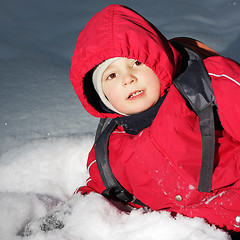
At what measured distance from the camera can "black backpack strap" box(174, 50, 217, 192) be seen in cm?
99

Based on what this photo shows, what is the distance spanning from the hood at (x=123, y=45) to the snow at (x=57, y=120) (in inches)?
18.4

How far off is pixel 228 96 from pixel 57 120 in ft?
3.43

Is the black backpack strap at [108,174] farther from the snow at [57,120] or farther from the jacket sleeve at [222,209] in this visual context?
the jacket sleeve at [222,209]

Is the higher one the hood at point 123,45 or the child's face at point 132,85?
the hood at point 123,45

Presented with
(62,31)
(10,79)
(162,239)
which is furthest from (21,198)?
(62,31)

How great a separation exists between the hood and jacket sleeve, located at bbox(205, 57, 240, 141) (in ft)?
0.52

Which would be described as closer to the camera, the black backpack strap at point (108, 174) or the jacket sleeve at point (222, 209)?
the jacket sleeve at point (222, 209)

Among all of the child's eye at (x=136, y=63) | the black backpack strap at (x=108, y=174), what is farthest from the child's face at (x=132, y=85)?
the black backpack strap at (x=108, y=174)

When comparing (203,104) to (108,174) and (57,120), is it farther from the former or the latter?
(57,120)

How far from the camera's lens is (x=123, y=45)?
40.4 inches

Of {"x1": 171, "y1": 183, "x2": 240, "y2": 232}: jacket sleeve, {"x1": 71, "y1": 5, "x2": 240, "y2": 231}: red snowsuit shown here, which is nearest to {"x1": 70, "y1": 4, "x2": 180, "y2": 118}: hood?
{"x1": 71, "y1": 5, "x2": 240, "y2": 231}: red snowsuit

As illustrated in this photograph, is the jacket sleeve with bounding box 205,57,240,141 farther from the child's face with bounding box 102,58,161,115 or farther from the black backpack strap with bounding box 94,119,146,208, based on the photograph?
the black backpack strap with bounding box 94,119,146,208

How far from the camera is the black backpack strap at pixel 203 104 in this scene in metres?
0.99

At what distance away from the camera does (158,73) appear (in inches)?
42.3
